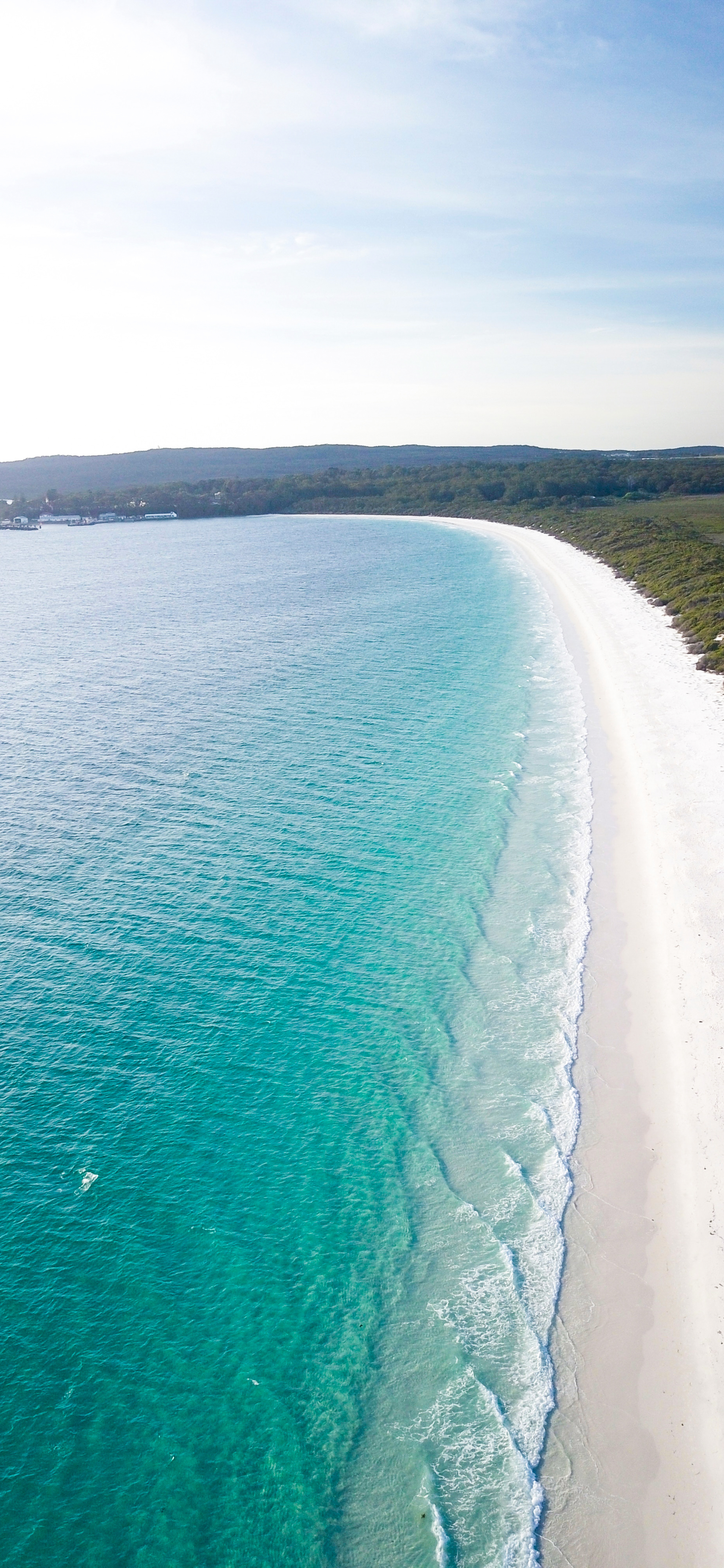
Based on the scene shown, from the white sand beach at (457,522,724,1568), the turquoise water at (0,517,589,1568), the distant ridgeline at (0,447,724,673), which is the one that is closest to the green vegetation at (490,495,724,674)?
the distant ridgeline at (0,447,724,673)

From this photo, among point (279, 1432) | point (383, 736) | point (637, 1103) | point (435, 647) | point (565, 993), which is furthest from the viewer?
point (435, 647)

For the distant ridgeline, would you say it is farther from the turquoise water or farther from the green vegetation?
the turquoise water

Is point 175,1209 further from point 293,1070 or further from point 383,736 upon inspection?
point 383,736

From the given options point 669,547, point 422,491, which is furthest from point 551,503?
point 669,547

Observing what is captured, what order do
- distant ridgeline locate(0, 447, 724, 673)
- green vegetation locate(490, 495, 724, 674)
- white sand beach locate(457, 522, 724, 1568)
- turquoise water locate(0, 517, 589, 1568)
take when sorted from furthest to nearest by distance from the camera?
distant ridgeline locate(0, 447, 724, 673), green vegetation locate(490, 495, 724, 674), turquoise water locate(0, 517, 589, 1568), white sand beach locate(457, 522, 724, 1568)

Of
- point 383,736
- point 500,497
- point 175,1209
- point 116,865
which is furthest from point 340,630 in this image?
point 500,497
